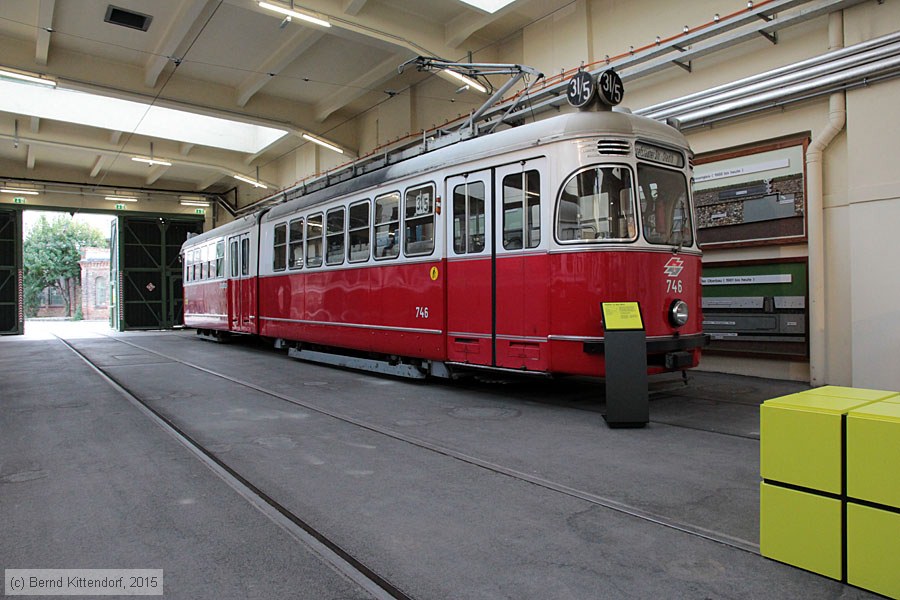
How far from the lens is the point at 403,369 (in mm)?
9234

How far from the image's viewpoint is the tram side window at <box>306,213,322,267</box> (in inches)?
448

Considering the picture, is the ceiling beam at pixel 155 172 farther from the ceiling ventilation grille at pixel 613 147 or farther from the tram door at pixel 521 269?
the ceiling ventilation grille at pixel 613 147

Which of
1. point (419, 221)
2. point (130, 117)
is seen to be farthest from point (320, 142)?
point (419, 221)

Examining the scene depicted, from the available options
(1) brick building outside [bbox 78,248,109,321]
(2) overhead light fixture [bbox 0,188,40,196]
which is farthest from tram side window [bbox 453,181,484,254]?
(1) brick building outside [bbox 78,248,109,321]

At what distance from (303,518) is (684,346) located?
4891 millimetres

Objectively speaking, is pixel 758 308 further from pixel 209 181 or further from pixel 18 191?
pixel 18 191

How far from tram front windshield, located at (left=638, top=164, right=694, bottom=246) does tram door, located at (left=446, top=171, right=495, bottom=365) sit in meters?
1.90

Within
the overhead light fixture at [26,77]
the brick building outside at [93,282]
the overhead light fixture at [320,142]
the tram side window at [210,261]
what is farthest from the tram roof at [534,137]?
the brick building outside at [93,282]

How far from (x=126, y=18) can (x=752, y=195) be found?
13596 millimetres

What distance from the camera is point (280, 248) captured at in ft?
42.9

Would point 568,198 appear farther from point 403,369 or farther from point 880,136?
point 880,136

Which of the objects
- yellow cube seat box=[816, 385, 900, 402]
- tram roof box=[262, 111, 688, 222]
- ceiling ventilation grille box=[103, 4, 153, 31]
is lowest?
yellow cube seat box=[816, 385, 900, 402]

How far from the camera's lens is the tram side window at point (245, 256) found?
14734 millimetres

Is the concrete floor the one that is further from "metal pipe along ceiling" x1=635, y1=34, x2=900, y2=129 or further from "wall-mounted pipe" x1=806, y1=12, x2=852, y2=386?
"metal pipe along ceiling" x1=635, y1=34, x2=900, y2=129
